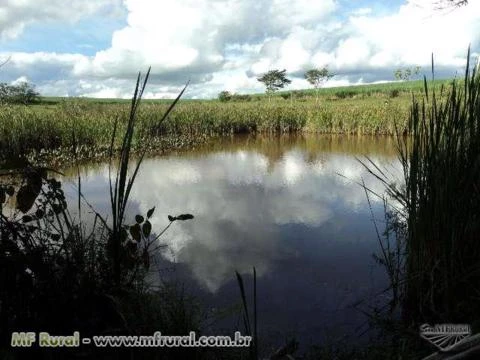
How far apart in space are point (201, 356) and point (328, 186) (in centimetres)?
703

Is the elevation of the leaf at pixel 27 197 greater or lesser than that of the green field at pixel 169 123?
lesser

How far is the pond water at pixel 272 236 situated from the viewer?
3.71m

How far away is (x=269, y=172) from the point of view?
426 inches

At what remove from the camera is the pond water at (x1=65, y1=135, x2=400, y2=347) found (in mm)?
3712

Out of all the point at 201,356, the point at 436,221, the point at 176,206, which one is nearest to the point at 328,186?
the point at 176,206

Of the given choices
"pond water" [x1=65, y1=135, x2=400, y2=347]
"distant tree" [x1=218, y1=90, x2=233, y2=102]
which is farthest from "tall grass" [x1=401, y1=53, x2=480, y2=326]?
"distant tree" [x1=218, y1=90, x2=233, y2=102]

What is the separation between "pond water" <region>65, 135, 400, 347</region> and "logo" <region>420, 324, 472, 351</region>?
0.73 metres

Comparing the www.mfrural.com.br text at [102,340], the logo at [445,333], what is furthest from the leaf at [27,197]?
the logo at [445,333]

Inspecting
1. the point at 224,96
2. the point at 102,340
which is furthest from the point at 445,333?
the point at 224,96

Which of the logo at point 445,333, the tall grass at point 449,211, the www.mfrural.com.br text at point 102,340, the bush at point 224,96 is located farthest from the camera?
the bush at point 224,96

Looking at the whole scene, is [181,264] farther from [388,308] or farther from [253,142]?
[253,142]

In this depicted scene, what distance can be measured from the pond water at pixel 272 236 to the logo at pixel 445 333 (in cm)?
73

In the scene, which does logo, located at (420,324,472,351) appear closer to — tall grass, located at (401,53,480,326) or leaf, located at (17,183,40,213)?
tall grass, located at (401,53,480,326)

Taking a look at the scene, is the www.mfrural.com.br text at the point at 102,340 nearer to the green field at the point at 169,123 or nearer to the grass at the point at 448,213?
the grass at the point at 448,213
